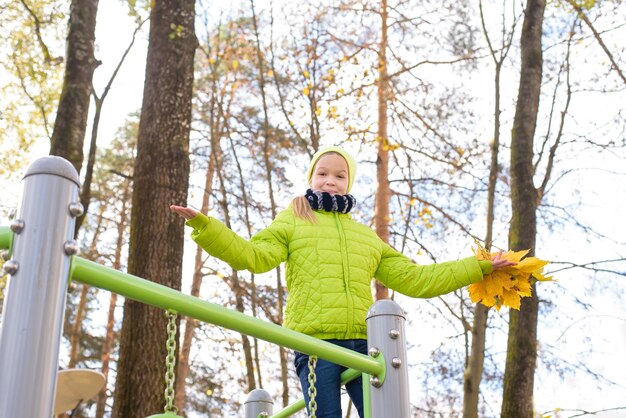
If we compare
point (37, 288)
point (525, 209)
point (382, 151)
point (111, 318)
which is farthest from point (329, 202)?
point (111, 318)

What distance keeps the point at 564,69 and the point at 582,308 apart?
10.7ft

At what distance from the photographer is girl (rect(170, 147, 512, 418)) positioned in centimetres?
252

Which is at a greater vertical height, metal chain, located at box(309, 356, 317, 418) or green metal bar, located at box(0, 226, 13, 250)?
green metal bar, located at box(0, 226, 13, 250)

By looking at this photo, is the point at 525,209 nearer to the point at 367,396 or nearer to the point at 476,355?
the point at 476,355

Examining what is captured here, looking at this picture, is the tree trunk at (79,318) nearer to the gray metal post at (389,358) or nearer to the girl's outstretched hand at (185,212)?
the girl's outstretched hand at (185,212)

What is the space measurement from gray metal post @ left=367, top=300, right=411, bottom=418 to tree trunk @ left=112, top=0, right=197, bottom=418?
2.68 m

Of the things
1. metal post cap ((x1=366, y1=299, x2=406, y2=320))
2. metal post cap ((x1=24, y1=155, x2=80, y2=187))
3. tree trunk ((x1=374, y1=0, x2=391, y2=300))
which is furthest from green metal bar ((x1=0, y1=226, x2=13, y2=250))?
tree trunk ((x1=374, y1=0, x2=391, y2=300))

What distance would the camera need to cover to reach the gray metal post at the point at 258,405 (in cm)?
366

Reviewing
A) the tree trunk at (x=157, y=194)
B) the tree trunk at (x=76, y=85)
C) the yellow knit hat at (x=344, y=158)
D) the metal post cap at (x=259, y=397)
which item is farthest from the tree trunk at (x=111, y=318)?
the yellow knit hat at (x=344, y=158)

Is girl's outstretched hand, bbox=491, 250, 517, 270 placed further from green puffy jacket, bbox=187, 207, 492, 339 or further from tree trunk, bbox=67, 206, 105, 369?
tree trunk, bbox=67, 206, 105, 369

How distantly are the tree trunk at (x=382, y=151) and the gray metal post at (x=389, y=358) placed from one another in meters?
7.65

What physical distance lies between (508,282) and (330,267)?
2.17 ft

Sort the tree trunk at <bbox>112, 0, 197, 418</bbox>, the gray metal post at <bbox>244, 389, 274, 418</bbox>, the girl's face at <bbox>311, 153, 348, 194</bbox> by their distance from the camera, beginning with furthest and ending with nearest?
the tree trunk at <bbox>112, 0, 197, 418</bbox> < the gray metal post at <bbox>244, 389, 274, 418</bbox> < the girl's face at <bbox>311, 153, 348, 194</bbox>

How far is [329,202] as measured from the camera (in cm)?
291
